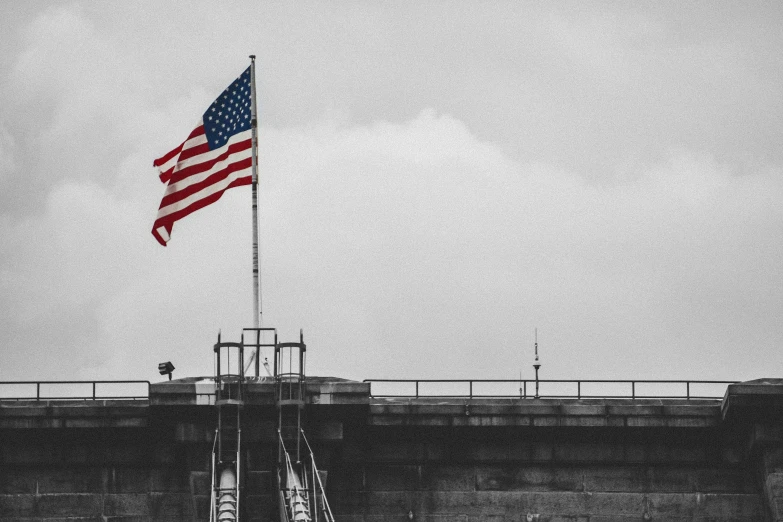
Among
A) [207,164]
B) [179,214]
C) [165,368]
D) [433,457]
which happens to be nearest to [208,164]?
[207,164]

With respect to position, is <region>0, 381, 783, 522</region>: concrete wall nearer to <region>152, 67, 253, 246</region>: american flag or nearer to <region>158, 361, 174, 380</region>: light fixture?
<region>158, 361, 174, 380</region>: light fixture

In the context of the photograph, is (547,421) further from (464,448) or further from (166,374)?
(166,374)

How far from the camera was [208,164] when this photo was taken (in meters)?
49.5

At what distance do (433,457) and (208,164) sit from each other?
32.0ft

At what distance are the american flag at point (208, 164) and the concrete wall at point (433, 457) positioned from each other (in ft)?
16.9

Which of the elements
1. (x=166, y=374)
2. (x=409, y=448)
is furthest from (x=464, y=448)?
(x=166, y=374)

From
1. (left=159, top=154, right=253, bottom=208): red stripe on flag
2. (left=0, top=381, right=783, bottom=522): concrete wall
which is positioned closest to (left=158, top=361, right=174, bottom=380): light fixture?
(left=0, top=381, right=783, bottom=522): concrete wall

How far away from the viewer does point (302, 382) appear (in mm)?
46500

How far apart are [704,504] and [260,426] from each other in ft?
37.9

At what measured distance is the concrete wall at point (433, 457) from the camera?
47062 millimetres

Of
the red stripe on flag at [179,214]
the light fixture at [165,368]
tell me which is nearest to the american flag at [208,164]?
the red stripe on flag at [179,214]

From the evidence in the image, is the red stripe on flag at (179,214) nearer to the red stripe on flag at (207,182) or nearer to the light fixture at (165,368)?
the red stripe on flag at (207,182)

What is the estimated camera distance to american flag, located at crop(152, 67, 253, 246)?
1935 inches

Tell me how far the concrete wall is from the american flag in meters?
5.14
